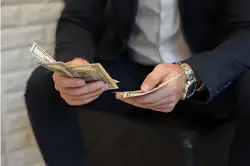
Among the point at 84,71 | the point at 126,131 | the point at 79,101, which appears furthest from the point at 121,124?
the point at 84,71

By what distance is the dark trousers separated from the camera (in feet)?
2.98

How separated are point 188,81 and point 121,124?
0.78ft

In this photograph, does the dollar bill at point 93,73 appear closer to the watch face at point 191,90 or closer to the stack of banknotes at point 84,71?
the stack of banknotes at point 84,71

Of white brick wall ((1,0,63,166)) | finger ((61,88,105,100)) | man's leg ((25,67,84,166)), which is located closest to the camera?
finger ((61,88,105,100))

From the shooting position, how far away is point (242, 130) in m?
0.87

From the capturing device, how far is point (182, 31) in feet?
3.53

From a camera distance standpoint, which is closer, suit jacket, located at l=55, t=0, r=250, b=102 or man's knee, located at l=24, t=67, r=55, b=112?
suit jacket, located at l=55, t=0, r=250, b=102

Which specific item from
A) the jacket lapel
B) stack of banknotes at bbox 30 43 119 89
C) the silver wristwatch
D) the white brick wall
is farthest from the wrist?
the white brick wall

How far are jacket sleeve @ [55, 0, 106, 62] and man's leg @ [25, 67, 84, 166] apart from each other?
0.08 m

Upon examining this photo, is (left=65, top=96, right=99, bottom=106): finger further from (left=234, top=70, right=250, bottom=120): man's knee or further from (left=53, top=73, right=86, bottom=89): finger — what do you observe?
(left=234, top=70, right=250, bottom=120): man's knee

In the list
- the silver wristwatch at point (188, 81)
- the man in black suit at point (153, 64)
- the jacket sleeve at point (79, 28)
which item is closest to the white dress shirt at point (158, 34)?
the man in black suit at point (153, 64)

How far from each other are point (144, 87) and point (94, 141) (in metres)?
0.33

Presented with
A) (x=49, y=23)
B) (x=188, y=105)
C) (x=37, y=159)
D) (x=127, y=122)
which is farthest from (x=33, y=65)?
(x=188, y=105)

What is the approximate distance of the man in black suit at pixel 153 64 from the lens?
887 mm
